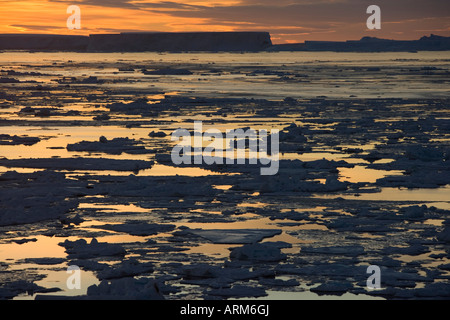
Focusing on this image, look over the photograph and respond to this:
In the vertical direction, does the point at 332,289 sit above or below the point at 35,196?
below

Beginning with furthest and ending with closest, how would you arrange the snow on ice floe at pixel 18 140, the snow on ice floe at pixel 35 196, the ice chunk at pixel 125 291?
the snow on ice floe at pixel 18 140
the snow on ice floe at pixel 35 196
the ice chunk at pixel 125 291

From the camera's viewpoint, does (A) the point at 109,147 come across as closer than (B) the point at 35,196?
No

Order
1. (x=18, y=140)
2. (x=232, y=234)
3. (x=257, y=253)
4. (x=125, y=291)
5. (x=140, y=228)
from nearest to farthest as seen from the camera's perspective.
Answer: (x=125, y=291) → (x=257, y=253) → (x=232, y=234) → (x=140, y=228) → (x=18, y=140)

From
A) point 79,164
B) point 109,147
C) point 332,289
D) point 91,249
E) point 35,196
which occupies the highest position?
point 109,147

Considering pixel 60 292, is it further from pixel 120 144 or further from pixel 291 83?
pixel 291 83

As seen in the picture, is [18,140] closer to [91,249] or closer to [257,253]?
[91,249]

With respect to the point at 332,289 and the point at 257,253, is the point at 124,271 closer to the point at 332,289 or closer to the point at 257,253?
the point at 257,253

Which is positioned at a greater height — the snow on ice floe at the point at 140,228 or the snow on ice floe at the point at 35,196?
the snow on ice floe at the point at 35,196

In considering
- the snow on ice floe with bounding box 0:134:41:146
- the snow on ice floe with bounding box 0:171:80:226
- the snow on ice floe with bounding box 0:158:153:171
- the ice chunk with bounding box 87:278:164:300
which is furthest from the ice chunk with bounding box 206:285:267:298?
the snow on ice floe with bounding box 0:134:41:146

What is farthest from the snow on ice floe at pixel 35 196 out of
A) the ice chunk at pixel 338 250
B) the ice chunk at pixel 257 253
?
the ice chunk at pixel 338 250

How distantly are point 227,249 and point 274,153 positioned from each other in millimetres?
5911

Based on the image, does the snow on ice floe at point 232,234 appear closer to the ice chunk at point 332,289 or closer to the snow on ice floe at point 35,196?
the ice chunk at point 332,289

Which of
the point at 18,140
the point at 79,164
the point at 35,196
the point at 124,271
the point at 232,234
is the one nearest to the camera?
the point at 124,271

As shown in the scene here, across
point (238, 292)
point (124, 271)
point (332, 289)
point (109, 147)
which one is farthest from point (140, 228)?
point (109, 147)
